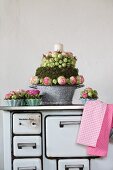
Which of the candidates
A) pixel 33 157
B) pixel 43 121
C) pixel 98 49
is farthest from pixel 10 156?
pixel 98 49

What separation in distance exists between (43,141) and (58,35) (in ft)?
3.23

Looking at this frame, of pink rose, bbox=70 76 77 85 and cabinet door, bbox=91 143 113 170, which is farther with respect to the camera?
pink rose, bbox=70 76 77 85

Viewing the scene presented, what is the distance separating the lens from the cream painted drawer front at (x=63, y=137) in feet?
4.73

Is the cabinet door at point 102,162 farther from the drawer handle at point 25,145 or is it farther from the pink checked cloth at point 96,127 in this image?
the drawer handle at point 25,145

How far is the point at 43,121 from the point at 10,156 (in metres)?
0.22

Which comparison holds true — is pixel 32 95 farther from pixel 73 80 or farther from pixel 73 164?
pixel 73 164

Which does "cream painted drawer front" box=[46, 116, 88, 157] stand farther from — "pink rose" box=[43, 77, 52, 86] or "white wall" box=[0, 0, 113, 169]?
"white wall" box=[0, 0, 113, 169]

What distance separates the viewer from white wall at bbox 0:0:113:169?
221cm

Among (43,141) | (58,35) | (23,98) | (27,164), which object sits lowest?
(27,164)

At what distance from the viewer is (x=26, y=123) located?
4.75 feet

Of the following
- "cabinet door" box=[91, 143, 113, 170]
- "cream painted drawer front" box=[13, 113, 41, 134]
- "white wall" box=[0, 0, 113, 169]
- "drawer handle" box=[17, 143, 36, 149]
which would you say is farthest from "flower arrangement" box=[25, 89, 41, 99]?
"white wall" box=[0, 0, 113, 169]

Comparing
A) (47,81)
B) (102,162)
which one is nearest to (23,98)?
(47,81)

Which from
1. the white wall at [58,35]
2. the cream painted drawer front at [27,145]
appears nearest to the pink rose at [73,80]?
the cream painted drawer front at [27,145]

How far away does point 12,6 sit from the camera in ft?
7.30
